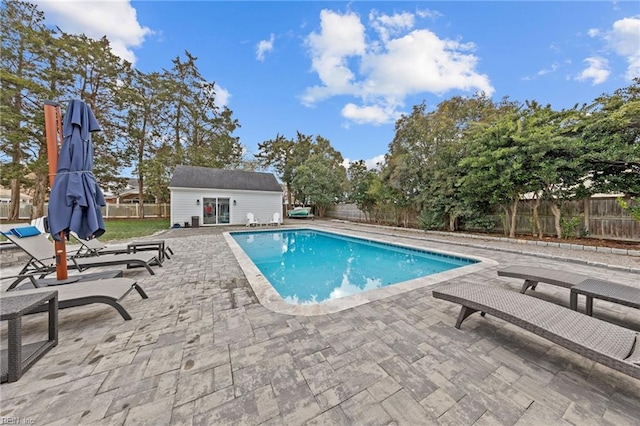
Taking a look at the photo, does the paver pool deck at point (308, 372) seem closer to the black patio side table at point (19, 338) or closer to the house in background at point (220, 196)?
the black patio side table at point (19, 338)

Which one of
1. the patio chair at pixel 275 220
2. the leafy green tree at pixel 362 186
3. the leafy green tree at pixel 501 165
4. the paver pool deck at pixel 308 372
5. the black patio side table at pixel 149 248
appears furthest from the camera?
the patio chair at pixel 275 220

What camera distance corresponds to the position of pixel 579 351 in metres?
1.67

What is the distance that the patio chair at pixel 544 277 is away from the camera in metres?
3.05

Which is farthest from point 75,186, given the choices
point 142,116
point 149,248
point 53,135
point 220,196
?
point 142,116

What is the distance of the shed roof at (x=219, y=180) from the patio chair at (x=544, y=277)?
50.6ft

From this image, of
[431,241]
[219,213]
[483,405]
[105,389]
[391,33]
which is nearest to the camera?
[483,405]

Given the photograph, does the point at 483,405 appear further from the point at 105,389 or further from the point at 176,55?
the point at 176,55

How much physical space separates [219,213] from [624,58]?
19308 millimetres

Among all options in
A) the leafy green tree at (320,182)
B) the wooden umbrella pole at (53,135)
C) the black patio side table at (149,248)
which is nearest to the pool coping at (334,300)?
the black patio side table at (149,248)

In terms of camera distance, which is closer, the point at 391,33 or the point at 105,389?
the point at 105,389

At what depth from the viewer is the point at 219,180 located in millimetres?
16281

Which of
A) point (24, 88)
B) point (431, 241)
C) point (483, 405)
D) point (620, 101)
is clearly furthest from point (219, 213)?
point (620, 101)

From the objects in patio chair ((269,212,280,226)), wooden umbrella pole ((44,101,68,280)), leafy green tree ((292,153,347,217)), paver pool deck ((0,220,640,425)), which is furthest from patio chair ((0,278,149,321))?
leafy green tree ((292,153,347,217))

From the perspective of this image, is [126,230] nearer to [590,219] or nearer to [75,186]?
[75,186]
